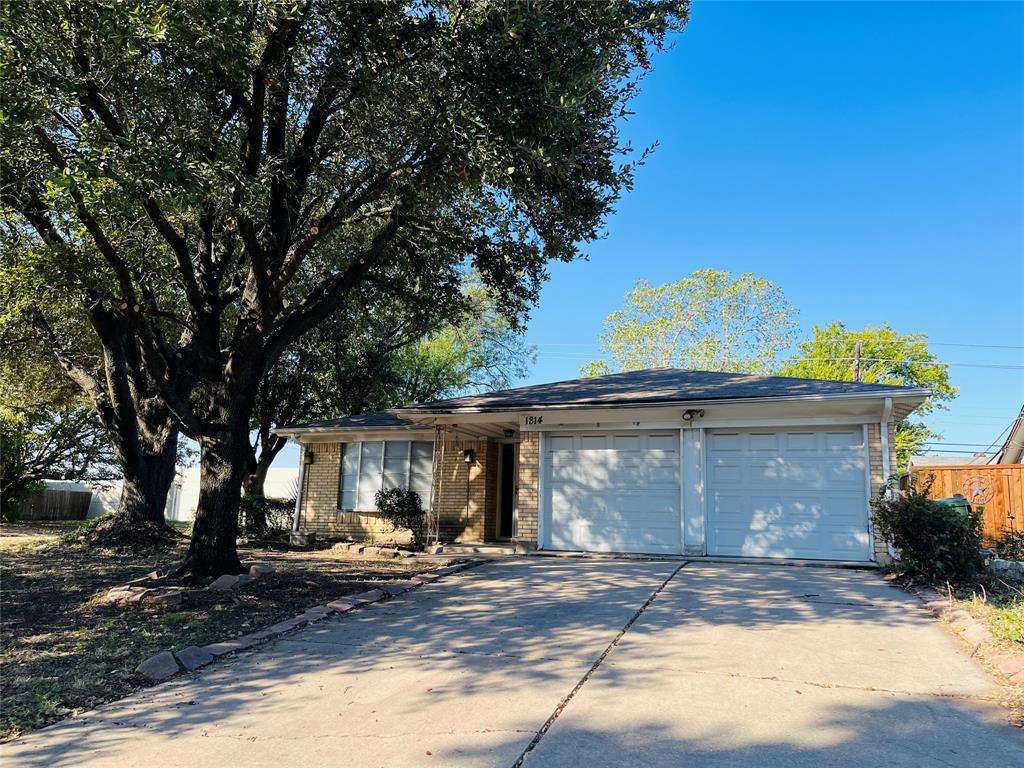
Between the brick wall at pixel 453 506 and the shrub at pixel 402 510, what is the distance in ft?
0.98

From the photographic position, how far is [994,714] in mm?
4094

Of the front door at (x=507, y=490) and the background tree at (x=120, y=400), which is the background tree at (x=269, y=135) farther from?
the front door at (x=507, y=490)

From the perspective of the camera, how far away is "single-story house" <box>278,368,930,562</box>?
35.9 feet

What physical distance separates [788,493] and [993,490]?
21.9ft

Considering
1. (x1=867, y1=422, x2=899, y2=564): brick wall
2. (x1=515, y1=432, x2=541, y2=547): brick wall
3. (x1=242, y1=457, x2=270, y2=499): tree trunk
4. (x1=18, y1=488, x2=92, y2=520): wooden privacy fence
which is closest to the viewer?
(x1=867, y1=422, x2=899, y2=564): brick wall

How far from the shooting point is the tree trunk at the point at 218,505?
839 centimetres

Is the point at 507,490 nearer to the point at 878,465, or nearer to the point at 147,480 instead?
the point at 147,480

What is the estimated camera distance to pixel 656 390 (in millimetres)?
12703

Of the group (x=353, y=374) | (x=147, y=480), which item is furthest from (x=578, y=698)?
(x=353, y=374)

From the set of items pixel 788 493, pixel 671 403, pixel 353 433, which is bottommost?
pixel 788 493

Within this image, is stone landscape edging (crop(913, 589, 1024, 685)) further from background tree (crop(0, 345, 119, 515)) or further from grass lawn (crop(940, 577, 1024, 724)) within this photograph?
background tree (crop(0, 345, 119, 515))

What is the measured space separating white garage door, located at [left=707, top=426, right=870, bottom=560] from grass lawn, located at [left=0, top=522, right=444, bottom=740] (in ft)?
16.6

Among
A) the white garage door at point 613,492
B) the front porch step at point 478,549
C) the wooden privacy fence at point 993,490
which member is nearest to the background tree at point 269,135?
the white garage door at point 613,492

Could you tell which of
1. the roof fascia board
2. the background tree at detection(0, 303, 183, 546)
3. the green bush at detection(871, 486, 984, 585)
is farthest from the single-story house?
the background tree at detection(0, 303, 183, 546)
